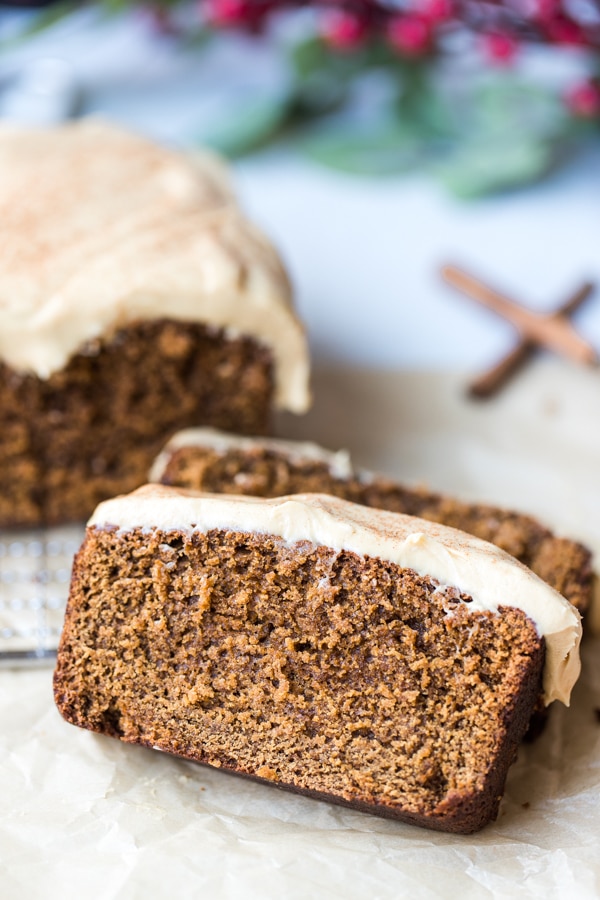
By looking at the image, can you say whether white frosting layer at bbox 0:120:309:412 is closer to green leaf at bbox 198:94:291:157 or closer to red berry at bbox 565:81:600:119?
green leaf at bbox 198:94:291:157

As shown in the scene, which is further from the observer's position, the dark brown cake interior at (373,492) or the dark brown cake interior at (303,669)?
the dark brown cake interior at (373,492)

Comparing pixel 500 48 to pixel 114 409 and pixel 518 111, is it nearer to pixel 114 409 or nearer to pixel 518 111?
pixel 518 111

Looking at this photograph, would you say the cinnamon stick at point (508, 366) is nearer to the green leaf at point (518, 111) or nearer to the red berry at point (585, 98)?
the red berry at point (585, 98)

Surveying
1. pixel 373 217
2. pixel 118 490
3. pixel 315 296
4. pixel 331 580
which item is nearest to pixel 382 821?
pixel 331 580

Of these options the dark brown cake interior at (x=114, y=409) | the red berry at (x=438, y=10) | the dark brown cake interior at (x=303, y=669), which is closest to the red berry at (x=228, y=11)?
the red berry at (x=438, y=10)

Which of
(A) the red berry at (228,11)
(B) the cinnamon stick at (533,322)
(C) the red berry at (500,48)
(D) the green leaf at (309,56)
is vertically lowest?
(B) the cinnamon stick at (533,322)

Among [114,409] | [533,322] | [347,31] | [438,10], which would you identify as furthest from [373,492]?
[347,31]
